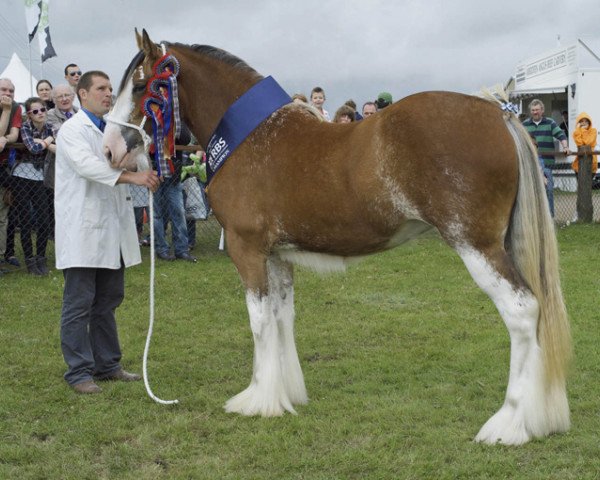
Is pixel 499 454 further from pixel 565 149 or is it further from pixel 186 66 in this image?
pixel 565 149

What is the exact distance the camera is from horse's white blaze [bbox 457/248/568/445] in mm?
3850

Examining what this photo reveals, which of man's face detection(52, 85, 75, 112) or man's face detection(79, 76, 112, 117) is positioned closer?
man's face detection(79, 76, 112, 117)

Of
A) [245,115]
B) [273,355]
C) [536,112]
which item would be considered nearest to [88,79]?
[245,115]

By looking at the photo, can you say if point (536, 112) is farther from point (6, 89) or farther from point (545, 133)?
point (6, 89)

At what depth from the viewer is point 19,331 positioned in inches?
270

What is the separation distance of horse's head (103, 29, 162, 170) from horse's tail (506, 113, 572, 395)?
2.22 m

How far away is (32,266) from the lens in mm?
9336

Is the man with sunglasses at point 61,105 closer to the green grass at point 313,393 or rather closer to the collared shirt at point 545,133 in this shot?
the green grass at point 313,393

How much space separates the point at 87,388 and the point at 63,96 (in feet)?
16.2

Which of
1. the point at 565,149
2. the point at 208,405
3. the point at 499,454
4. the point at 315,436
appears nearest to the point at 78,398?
the point at 208,405

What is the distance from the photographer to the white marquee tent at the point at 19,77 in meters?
19.9

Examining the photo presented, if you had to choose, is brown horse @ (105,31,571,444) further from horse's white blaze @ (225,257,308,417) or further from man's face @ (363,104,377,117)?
man's face @ (363,104,377,117)

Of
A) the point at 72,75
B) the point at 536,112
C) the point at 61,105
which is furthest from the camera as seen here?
the point at 536,112

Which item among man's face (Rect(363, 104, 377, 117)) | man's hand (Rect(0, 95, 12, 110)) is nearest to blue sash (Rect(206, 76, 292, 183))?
man's hand (Rect(0, 95, 12, 110))
